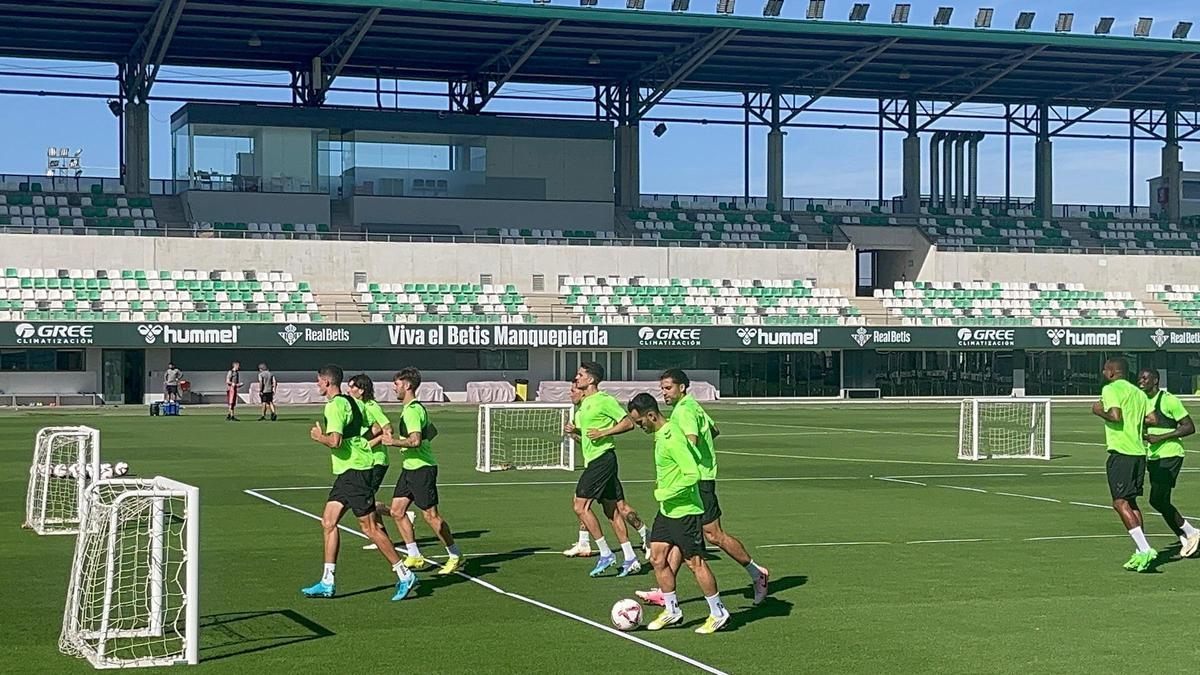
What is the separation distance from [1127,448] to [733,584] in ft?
14.0

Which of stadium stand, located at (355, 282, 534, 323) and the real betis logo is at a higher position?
stadium stand, located at (355, 282, 534, 323)

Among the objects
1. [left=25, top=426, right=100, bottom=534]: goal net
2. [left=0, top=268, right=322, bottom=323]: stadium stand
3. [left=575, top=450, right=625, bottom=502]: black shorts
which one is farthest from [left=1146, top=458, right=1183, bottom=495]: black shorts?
[left=0, top=268, right=322, bottom=323]: stadium stand

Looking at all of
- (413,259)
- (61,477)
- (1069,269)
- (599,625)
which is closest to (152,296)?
(413,259)

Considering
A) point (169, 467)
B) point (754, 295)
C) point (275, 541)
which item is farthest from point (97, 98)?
point (275, 541)

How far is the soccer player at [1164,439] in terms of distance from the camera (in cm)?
1652

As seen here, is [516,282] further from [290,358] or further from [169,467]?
[169,467]

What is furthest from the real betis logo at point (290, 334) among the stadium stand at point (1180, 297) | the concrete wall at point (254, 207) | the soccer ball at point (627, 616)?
the soccer ball at point (627, 616)

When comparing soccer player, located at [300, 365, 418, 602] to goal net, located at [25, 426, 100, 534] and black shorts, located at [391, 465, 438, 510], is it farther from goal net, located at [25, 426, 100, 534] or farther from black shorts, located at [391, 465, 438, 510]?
goal net, located at [25, 426, 100, 534]

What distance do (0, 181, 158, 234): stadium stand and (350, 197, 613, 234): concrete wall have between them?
8617 mm

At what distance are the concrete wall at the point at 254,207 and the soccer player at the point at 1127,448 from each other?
176 ft

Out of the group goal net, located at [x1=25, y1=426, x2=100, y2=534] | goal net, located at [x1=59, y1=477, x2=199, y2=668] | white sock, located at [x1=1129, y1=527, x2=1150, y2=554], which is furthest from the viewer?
goal net, located at [x1=25, y1=426, x2=100, y2=534]

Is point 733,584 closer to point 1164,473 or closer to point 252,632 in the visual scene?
point 252,632

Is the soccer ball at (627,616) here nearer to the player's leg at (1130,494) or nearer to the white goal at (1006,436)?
the player's leg at (1130,494)

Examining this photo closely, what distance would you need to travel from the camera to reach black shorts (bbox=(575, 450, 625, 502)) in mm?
15953
